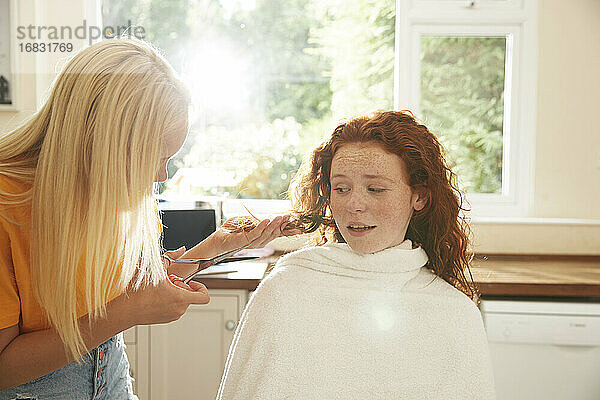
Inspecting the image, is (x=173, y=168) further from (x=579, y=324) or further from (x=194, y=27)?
(x=579, y=324)

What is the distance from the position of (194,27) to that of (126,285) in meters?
2.21

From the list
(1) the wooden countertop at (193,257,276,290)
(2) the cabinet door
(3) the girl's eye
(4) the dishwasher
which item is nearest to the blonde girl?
(3) the girl's eye

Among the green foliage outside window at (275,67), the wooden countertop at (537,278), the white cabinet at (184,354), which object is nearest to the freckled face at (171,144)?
the white cabinet at (184,354)

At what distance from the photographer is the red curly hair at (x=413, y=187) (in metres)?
1.25

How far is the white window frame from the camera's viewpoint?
9.06ft

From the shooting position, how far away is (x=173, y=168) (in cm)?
305

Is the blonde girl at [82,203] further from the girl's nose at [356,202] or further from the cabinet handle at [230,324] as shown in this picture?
the cabinet handle at [230,324]

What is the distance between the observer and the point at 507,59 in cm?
282

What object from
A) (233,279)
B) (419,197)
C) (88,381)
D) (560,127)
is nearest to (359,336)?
(419,197)

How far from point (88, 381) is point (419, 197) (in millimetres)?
728

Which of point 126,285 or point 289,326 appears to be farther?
point 289,326

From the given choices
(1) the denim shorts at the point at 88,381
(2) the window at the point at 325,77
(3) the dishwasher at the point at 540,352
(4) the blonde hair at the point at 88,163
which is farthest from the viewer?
(2) the window at the point at 325,77

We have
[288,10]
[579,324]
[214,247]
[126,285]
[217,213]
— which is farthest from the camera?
[288,10]

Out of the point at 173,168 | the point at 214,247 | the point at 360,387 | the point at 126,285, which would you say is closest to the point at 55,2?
the point at 173,168
